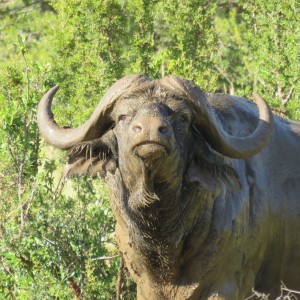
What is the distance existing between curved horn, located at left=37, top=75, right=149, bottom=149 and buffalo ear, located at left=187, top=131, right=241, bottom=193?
1.74ft

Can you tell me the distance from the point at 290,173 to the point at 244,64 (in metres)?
11.9

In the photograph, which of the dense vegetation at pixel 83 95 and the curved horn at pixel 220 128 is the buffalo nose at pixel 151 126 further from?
the dense vegetation at pixel 83 95

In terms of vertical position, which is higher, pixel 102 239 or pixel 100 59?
pixel 100 59

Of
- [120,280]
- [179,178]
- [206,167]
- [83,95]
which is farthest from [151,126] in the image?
[83,95]

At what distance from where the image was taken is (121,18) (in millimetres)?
12289

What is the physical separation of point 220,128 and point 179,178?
1.47 ft

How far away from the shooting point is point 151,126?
20.3ft

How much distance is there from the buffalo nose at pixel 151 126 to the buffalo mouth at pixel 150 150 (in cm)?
6

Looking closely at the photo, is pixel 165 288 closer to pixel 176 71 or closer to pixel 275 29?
pixel 176 71

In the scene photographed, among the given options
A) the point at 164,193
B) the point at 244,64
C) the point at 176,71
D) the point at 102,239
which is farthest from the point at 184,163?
the point at 244,64

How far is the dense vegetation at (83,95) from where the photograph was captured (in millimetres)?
9320

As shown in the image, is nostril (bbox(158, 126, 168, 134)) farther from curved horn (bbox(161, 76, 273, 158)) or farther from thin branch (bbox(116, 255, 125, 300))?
thin branch (bbox(116, 255, 125, 300))

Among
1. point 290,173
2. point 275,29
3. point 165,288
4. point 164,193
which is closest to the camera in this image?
point 164,193

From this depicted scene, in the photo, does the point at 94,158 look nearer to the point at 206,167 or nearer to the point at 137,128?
the point at 206,167
